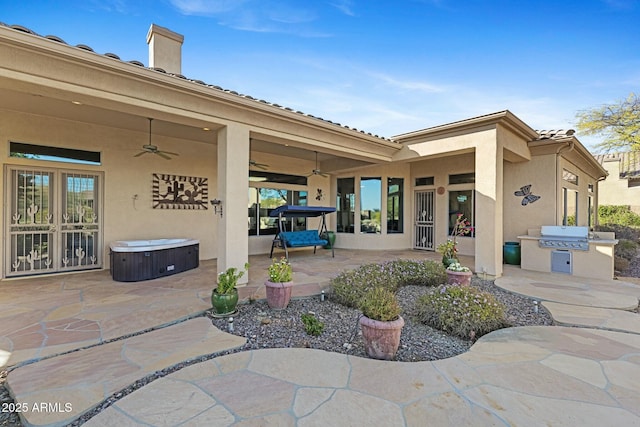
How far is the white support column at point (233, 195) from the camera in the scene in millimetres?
4930

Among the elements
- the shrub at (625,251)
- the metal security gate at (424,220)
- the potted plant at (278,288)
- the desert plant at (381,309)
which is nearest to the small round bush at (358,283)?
the potted plant at (278,288)

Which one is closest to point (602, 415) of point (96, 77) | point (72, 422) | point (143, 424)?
point (143, 424)

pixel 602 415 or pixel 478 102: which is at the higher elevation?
pixel 478 102

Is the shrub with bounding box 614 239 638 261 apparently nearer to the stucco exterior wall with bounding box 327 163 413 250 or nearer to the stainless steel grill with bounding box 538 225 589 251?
the stainless steel grill with bounding box 538 225 589 251

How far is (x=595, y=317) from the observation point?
3797 millimetres

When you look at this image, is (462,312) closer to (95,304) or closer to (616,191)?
(95,304)

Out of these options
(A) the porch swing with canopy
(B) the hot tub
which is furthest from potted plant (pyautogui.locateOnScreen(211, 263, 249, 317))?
(A) the porch swing with canopy

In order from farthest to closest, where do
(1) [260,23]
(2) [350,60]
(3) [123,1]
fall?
(2) [350,60] < (1) [260,23] < (3) [123,1]

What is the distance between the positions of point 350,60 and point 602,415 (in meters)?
7.89

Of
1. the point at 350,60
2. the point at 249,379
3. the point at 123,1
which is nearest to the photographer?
the point at 249,379

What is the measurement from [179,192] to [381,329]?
255 inches

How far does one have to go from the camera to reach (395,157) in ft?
26.0

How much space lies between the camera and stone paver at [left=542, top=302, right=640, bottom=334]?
11.5 feet

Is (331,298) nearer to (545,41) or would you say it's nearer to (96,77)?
(96,77)
